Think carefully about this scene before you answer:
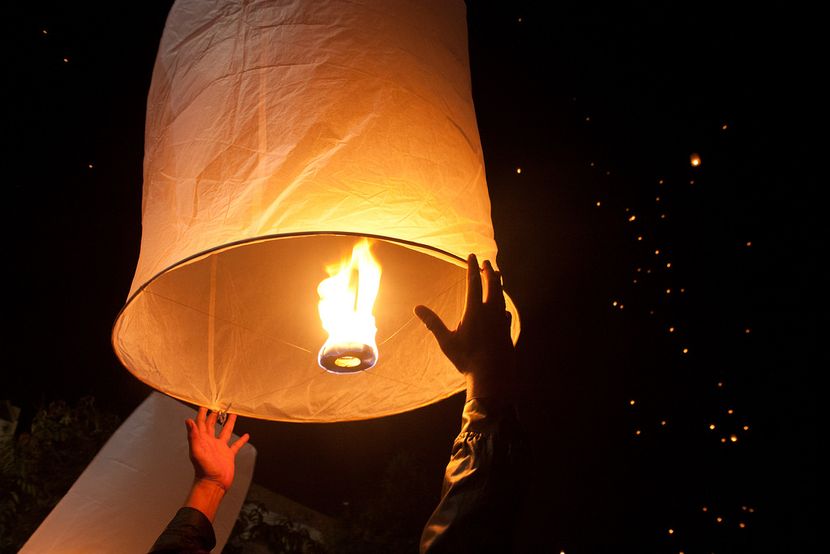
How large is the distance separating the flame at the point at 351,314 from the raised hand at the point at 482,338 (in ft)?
0.56

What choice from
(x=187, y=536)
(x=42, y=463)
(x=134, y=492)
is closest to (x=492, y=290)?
(x=187, y=536)

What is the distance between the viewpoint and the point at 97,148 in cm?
205

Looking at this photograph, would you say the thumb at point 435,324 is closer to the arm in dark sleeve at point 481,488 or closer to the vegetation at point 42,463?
the arm in dark sleeve at point 481,488

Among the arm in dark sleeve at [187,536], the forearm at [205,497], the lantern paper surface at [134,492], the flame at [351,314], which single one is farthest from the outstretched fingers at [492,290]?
the lantern paper surface at [134,492]

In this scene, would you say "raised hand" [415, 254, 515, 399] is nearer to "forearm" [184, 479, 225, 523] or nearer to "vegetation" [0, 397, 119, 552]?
"forearm" [184, 479, 225, 523]

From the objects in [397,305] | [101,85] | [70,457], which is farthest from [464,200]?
[70,457]

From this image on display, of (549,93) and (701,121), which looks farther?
(549,93)

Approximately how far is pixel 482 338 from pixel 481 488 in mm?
247

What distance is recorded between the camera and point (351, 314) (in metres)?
1.13

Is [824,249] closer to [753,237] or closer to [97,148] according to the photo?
[753,237]

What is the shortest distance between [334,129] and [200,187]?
0.23 m

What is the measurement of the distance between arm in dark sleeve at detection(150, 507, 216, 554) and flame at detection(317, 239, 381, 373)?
58cm

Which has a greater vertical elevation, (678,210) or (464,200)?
(464,200)

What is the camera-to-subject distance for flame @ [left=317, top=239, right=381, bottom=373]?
1.06m
